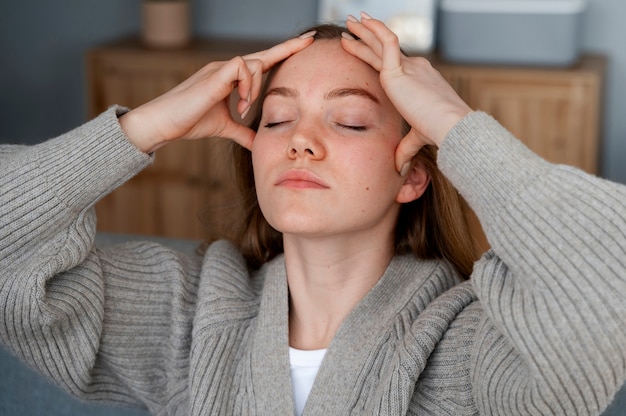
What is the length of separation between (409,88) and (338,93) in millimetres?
136

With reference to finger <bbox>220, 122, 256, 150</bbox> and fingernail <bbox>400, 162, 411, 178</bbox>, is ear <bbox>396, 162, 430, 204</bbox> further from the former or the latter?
finger <bbox>220, 122, 256, 150</bbox>

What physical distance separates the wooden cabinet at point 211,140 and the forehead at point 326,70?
5.09 ft

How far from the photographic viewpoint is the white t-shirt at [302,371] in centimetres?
162

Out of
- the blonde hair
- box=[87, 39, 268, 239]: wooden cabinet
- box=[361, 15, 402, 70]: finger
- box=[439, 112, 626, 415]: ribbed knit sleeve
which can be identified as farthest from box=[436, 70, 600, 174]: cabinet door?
box=[439, 112, 626, 415]: ribbed knit sleeve

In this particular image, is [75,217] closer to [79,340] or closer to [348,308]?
[79,340]

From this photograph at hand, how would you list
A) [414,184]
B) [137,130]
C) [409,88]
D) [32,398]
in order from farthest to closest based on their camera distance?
1. [32,398]
2. [414,184]
3. [137,130]
4. [409,88]

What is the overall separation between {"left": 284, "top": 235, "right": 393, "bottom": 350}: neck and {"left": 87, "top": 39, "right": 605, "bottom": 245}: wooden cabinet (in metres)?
1.53

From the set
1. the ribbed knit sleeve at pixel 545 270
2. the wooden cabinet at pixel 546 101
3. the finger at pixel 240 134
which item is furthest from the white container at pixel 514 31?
the ribbed knit sleeve at pixel 545 270

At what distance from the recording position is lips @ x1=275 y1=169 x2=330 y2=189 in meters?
1.49

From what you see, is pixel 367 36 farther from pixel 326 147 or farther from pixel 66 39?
pixel 66 39

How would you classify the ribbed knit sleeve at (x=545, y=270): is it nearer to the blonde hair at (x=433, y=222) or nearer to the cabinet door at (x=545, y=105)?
the blonde hair at (x=433, y=222)

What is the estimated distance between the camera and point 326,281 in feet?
5.38

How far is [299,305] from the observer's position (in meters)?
1.68

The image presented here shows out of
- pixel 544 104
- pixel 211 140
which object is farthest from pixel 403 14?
pixel 211 140
